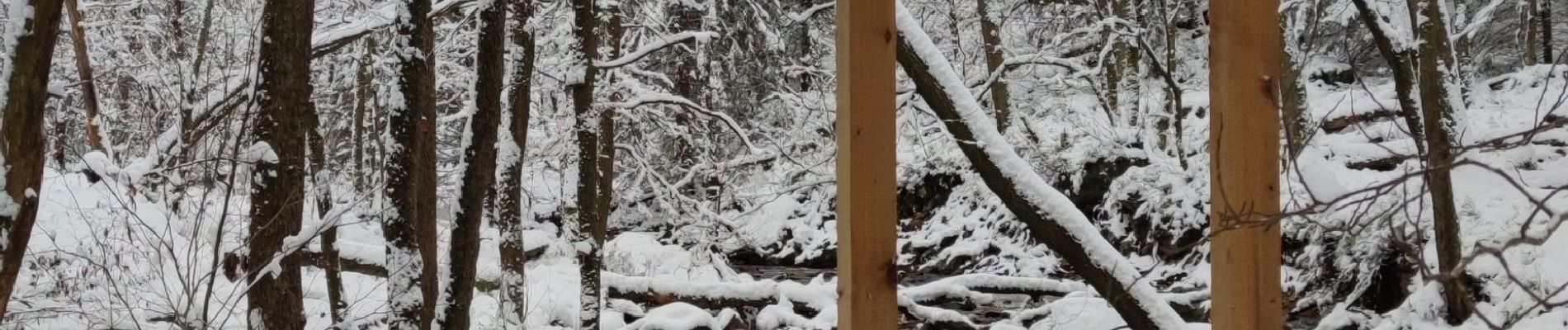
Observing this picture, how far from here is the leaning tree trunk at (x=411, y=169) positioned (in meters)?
4.61

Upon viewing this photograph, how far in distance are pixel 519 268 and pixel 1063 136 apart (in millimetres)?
6899

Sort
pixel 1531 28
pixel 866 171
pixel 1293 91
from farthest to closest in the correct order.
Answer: pixel 1531 28
pixel 1293 91
pixel 866 171

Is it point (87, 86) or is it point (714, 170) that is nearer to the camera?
point (87, 86)

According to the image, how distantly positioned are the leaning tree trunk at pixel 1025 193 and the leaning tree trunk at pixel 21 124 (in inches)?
116

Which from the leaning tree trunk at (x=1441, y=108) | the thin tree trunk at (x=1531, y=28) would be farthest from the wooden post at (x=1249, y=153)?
the thin tree trunk at (x=1531, y=28)

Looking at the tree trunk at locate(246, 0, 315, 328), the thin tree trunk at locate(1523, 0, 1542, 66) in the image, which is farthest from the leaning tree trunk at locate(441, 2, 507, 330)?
the thin tree trunk at locate(1523, 0, 1542, 66)

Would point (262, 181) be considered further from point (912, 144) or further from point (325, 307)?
point (912, 144)

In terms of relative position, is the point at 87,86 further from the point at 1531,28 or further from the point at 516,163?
the point at 1531,28

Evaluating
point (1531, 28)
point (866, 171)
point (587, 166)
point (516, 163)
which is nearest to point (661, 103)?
point (587, 166)

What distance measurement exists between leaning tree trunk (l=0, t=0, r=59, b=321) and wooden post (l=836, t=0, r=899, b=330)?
319 centimetres

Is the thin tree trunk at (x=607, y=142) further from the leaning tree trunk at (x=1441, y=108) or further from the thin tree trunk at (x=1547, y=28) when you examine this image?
the thin tree trunk at (x=1547, y=28)

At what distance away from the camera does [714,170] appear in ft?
34.5

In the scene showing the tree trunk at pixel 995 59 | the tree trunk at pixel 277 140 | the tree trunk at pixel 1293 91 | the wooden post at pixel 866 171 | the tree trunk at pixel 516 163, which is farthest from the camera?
the tree trunk at pixel 995 59

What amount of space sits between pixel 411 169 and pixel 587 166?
2.91m
